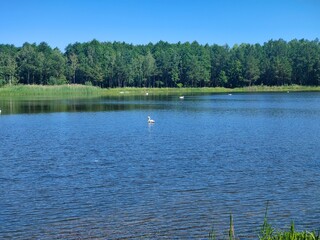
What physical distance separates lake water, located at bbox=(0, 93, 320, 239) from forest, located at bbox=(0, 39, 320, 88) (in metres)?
104

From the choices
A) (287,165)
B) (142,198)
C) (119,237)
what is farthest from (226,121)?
(119,237)

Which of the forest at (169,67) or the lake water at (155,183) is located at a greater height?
the forest at (169,67)

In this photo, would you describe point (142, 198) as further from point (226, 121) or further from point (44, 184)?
Result: point (226, 121)

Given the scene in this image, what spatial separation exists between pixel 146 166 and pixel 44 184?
5.92 meters

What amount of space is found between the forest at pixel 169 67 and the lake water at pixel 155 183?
104 meters

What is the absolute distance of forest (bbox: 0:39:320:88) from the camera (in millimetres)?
139875

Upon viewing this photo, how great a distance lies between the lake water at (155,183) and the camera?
49.5 feet

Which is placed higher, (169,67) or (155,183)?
(169,67)

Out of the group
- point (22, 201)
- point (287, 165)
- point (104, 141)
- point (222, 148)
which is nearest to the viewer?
point (22, 201)

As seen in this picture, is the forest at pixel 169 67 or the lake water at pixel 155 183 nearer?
the lake water at pixel 155 183

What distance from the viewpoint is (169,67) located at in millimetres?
155375

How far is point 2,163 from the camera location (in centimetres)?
2583

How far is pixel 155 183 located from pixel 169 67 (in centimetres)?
13640

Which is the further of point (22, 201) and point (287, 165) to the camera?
Result: point (287, 165)
